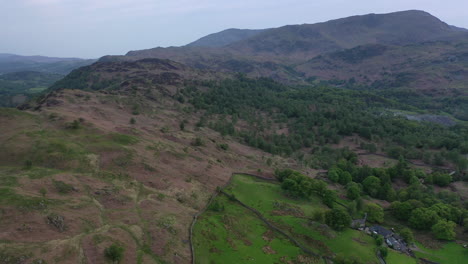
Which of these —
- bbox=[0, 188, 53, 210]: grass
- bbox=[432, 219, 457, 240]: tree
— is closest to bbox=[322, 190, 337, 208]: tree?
bbox=[432, 219, 457, 240]: tree

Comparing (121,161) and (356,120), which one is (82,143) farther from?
(356,120)

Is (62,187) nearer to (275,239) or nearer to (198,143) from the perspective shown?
(275,239)

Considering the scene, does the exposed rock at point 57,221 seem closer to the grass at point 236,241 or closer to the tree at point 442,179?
the grass at point 236,241

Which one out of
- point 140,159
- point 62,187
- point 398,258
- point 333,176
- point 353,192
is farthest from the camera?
point 333,176

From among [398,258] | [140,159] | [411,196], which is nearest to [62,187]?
[140,159]

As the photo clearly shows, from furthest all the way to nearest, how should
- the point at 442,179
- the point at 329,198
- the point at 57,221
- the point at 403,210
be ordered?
the point at 442,179 < the point at 329,198 < the point at 403,210 < the point at 57,221

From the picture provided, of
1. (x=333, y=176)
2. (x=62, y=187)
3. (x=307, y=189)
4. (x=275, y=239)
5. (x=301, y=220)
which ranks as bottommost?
(x=275, y=239)

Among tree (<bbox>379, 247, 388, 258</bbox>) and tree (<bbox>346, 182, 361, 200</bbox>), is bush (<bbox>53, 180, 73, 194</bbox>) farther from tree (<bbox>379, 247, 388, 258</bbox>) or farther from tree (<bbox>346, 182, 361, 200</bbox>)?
tree (<bbox>346, 182, 361, 200</bbox>)
